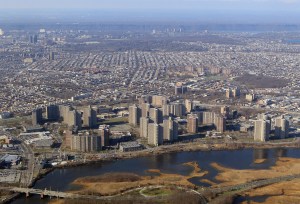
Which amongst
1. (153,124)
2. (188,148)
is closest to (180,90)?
(153,124)

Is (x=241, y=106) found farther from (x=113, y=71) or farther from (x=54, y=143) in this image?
(x=113, y=71)

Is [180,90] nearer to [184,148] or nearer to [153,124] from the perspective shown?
[153,124]

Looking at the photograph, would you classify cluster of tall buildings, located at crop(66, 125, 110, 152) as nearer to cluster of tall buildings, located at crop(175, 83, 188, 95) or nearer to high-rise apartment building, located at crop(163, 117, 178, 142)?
high-rise apartment building, located at crop(163, 117, 178, 142)

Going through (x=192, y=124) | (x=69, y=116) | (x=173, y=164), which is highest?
(x=69, y=116)

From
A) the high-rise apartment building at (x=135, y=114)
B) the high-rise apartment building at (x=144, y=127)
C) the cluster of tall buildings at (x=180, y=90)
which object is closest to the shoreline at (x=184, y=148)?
the high-rise apartment building at (x=144, y=127)

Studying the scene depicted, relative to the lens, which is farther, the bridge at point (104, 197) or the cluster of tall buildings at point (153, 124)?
the cluster of tall buildings at point (153, 124)

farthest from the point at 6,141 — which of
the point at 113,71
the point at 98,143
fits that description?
the point at 113,71

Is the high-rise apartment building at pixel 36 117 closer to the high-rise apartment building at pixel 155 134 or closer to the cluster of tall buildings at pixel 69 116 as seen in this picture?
the cluster of tall buildings at pixel 69 116
